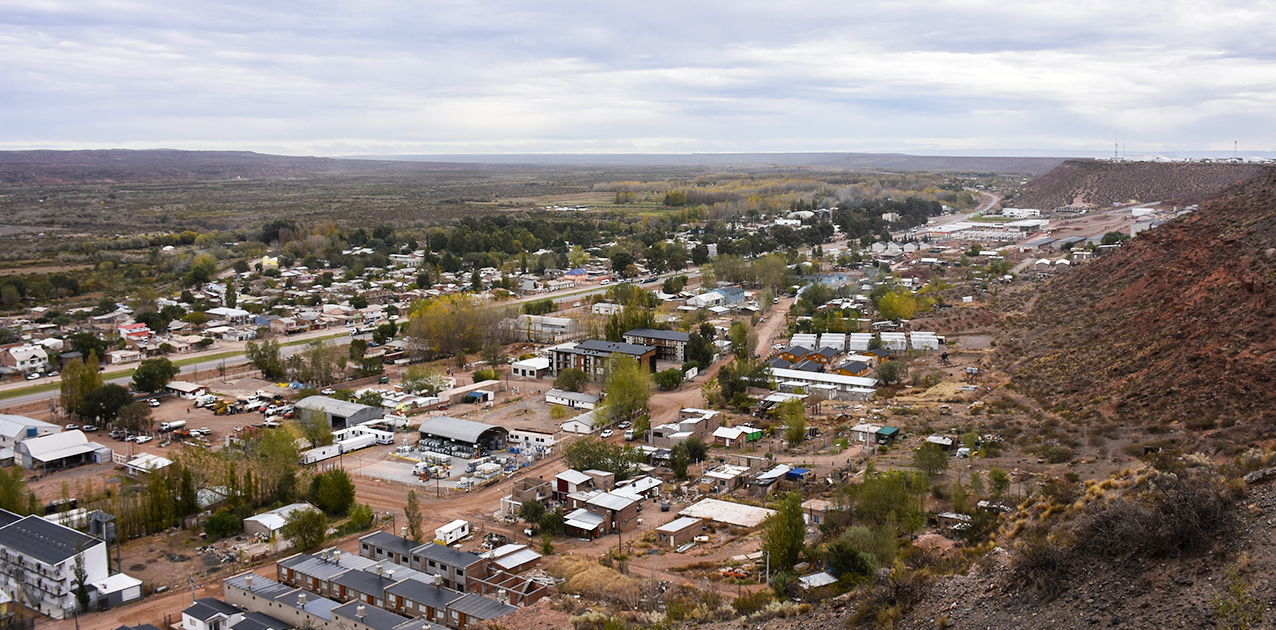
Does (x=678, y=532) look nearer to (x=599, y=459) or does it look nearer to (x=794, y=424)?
(x=599, y=459)

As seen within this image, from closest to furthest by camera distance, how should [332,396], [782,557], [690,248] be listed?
[782,557], [332,396], [690,248]

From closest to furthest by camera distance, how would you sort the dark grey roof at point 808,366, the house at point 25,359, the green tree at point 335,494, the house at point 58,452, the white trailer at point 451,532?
the white trailer at point 451,532, the green tree at point 335,494, the house at point 58,452, the dark grey roof at point 808,366, the house at point 25,359

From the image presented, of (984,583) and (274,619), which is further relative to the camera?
(274,619)

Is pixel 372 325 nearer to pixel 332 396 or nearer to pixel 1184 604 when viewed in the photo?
pixel 332 396

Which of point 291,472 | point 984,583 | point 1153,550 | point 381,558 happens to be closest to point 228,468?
point 291,472

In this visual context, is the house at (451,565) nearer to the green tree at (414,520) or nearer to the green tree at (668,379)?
the green tree at (414,520)

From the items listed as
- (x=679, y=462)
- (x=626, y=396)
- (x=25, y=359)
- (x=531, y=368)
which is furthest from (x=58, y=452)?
(x=679, y=462)

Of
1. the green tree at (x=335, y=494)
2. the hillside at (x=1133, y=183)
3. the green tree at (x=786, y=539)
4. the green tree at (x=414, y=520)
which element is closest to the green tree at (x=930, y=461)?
the green tree at (x=786, y=539)
